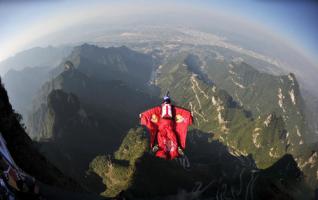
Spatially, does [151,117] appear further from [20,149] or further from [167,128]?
[20,149]

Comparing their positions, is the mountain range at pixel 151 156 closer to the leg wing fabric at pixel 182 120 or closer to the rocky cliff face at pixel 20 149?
Answer: the leg wing fabric at pixel 182 120

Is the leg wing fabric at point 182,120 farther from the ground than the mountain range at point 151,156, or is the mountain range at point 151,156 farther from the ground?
the leg wing fabric at point 182,120

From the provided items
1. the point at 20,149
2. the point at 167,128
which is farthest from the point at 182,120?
the point at 20,149

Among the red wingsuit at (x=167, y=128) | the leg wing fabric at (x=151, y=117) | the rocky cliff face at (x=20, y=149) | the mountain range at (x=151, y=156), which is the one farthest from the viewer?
the mountain range at (x=151, y=156)

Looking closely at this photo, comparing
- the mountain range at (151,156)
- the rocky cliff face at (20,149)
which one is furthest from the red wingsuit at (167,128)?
the rocky cliff face at (20,149)

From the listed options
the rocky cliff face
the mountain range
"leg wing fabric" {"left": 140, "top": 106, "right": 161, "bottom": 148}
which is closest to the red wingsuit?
"leg wing fabric" {"left": 140, "top": 106, "right": 161, "bottom": 148}

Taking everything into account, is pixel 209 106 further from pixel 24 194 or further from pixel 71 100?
pixel 24 194

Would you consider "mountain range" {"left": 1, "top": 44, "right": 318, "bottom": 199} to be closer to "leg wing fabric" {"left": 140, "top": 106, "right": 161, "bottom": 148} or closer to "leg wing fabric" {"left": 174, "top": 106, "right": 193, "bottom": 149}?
"leg wing fabric" {"left": 174, "top": 106, "right": 193, "bottom": 149}

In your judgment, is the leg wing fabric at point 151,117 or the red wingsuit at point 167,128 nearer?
the red wingsuit at point 167,128
